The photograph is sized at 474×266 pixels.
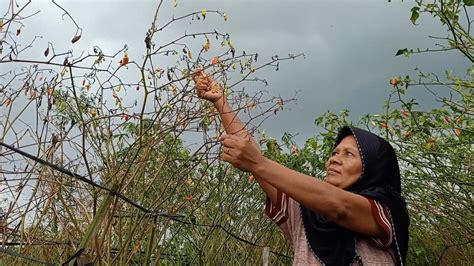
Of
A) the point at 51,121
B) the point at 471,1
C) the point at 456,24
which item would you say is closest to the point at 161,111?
the point at 51,121

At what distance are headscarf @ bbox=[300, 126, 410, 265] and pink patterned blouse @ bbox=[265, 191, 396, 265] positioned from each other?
23 mm

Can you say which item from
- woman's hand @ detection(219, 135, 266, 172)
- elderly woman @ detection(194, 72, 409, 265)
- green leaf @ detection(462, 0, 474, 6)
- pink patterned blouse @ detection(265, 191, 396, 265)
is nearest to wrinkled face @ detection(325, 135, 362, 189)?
elderly woman @ detection(194, 72, 409, 265)

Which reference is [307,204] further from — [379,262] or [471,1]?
[471,1]

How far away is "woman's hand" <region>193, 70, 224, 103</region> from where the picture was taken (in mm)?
2361

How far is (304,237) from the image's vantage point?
8.13 feet

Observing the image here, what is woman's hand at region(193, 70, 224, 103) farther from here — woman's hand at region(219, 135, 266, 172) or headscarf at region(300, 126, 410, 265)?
headscarf at region(300, 126, 410, 265)

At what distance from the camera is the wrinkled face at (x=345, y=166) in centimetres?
245

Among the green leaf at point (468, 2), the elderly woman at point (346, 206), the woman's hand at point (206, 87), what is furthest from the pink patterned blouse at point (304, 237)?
the green leaf at point (468, 2)

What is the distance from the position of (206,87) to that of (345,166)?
A: 0.54m

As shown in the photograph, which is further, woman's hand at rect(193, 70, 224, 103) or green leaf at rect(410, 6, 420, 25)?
green leaf at rect(410, 6, 420, 25)

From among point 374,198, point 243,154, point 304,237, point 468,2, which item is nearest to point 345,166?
point 374,198

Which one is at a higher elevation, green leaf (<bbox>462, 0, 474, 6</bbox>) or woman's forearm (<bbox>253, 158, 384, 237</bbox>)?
green leaf (<bbox>462, 0, 474, 6</bbox>)

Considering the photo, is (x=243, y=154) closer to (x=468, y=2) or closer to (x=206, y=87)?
(x=206, y=87)

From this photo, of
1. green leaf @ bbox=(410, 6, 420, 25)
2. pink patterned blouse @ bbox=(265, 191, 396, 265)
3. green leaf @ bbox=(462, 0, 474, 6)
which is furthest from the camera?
green leaf @ bbox=(410, 6, 420, 25)
